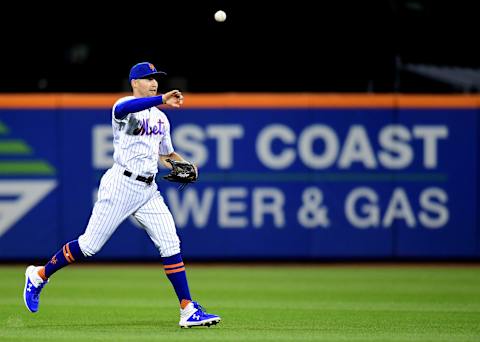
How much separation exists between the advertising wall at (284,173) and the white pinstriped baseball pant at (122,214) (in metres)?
5.03

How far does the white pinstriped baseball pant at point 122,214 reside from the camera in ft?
23.4

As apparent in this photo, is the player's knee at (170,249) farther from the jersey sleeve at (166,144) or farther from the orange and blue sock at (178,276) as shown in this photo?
the jersey sleeve at (166,144)

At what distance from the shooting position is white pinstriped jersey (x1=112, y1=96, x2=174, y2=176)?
7145 millimetres

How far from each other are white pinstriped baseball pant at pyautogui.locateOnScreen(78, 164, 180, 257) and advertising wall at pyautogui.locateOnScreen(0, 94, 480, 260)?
5.03 m

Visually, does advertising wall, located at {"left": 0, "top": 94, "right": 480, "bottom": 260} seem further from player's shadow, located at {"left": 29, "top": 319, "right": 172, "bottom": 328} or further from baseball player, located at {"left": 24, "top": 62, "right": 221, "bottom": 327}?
baseball player, located at {"left": 24, "top": 62, "right": 221, "bottom": 327}

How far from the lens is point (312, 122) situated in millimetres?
12320
